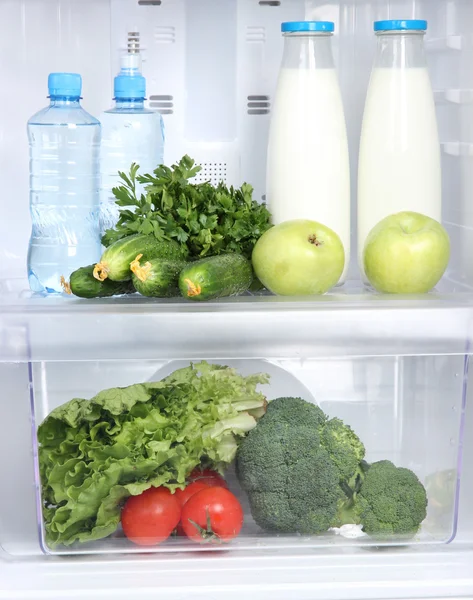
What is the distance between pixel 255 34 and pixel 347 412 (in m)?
0.62

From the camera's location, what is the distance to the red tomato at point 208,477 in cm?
123

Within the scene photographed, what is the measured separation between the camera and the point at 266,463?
3.99 feet

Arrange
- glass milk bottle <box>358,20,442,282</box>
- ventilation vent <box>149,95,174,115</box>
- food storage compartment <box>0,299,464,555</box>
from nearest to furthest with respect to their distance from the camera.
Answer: food storage compartment <box>0,299,464,555</box> < glass milk bottle <box>358,20,442,282</box> < ventilation vent <box>149,95,174,115</box>

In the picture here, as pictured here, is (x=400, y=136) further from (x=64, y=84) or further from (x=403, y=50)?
(x=64, y=84)

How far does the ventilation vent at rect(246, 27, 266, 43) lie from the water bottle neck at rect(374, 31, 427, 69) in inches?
7.6

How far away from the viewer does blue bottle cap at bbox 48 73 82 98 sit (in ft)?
4.22

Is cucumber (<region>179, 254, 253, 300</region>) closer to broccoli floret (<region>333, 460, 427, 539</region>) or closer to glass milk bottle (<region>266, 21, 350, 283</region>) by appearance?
glass milk bottle (<region>266, 21, 350, 283</region>)

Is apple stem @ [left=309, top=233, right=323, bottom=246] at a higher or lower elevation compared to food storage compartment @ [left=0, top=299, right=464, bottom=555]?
higher

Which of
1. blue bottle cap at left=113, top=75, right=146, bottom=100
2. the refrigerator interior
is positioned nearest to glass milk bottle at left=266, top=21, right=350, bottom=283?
the refrigerator interior

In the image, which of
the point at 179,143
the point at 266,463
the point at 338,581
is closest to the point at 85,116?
the point at 179,143

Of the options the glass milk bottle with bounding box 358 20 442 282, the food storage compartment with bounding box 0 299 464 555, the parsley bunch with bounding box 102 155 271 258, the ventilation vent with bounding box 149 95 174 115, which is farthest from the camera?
the ventilation vent with bounding box 149 95 174 115

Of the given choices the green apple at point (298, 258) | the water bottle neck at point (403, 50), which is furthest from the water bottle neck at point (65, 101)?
the water bottle neck at point (403, 50)

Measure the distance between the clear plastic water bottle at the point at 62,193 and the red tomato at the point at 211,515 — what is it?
1.28 feet

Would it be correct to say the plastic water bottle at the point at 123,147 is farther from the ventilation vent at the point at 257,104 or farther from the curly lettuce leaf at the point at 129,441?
the curly lettuce leaf at the point at 129,441
